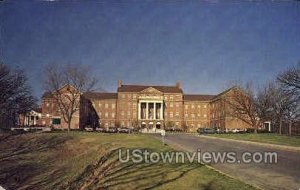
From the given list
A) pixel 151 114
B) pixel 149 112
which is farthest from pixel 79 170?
pixel 151 114

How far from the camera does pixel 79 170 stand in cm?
947

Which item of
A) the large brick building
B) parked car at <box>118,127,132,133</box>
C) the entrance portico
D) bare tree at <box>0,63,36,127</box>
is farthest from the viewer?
the entrance portico

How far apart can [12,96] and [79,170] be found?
309cm

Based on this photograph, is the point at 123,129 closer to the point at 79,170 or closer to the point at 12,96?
the point at 79,170

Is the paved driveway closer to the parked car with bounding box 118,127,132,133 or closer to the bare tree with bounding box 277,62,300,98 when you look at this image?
the bare tree with bounding box 277,62,300,98

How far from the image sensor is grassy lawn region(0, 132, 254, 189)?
6168 millimetres

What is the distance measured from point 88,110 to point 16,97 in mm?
12730

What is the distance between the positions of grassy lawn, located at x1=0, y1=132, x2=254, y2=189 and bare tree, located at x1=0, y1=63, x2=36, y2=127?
459 mm

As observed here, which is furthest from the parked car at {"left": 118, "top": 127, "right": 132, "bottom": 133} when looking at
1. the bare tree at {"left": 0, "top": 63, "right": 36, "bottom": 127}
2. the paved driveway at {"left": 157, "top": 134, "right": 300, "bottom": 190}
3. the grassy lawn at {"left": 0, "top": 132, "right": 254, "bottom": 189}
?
the paved driveway at {"left": 157, "top": 134, "right": 300, "bottom": 190}

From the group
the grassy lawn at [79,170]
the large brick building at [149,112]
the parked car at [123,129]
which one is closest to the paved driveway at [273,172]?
the grassy lawn at [79,170]

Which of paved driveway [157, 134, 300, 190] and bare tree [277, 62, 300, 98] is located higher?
bare tree [277, 62, 300, 98]

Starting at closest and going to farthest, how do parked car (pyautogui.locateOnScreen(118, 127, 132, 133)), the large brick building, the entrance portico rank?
the large brick building, parked car (pyautogui.locateOnScreen(118, 127, 132, 133)), the entrance portico

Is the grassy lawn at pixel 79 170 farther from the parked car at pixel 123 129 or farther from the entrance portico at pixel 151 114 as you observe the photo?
the entrance portico at pixel 151 114

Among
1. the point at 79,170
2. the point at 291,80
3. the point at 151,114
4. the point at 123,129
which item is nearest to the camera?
the point at 291,80
